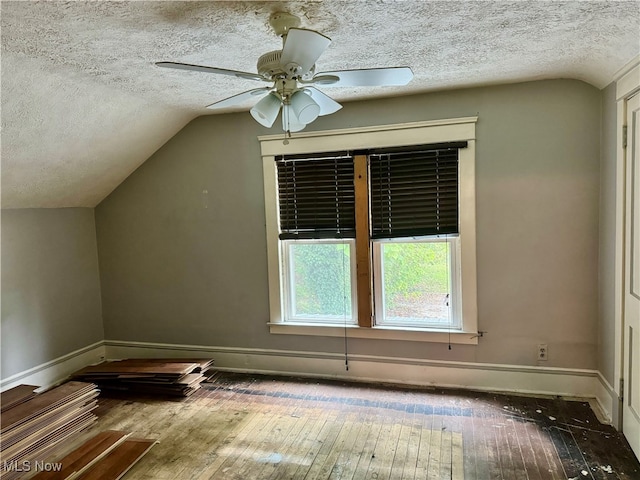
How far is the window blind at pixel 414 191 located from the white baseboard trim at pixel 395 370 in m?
1.11

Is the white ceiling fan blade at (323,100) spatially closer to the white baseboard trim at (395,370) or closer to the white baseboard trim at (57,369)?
the white baseboard trim at (395,370)

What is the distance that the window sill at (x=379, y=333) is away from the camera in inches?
126

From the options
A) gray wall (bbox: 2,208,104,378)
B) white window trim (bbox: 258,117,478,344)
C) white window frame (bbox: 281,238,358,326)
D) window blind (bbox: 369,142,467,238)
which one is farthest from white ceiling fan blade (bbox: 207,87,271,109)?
gray wall (bbox: 2,208,104,378)

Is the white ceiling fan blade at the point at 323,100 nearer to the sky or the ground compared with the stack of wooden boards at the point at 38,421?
nearer to the sky

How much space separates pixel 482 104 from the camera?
120 inches

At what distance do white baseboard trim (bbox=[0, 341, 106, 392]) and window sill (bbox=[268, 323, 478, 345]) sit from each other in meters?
1.89

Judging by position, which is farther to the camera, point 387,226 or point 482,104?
point 387,226

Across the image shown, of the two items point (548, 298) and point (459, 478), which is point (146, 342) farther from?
point (548, 298)

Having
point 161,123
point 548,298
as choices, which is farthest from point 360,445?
point 161,123

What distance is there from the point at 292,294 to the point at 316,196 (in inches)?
35.5

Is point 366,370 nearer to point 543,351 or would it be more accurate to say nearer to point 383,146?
point 543,351

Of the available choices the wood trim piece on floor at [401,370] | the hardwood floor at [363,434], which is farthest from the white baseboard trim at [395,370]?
the hardwood floor at [363,434]

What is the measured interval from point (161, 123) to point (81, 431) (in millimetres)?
2417
